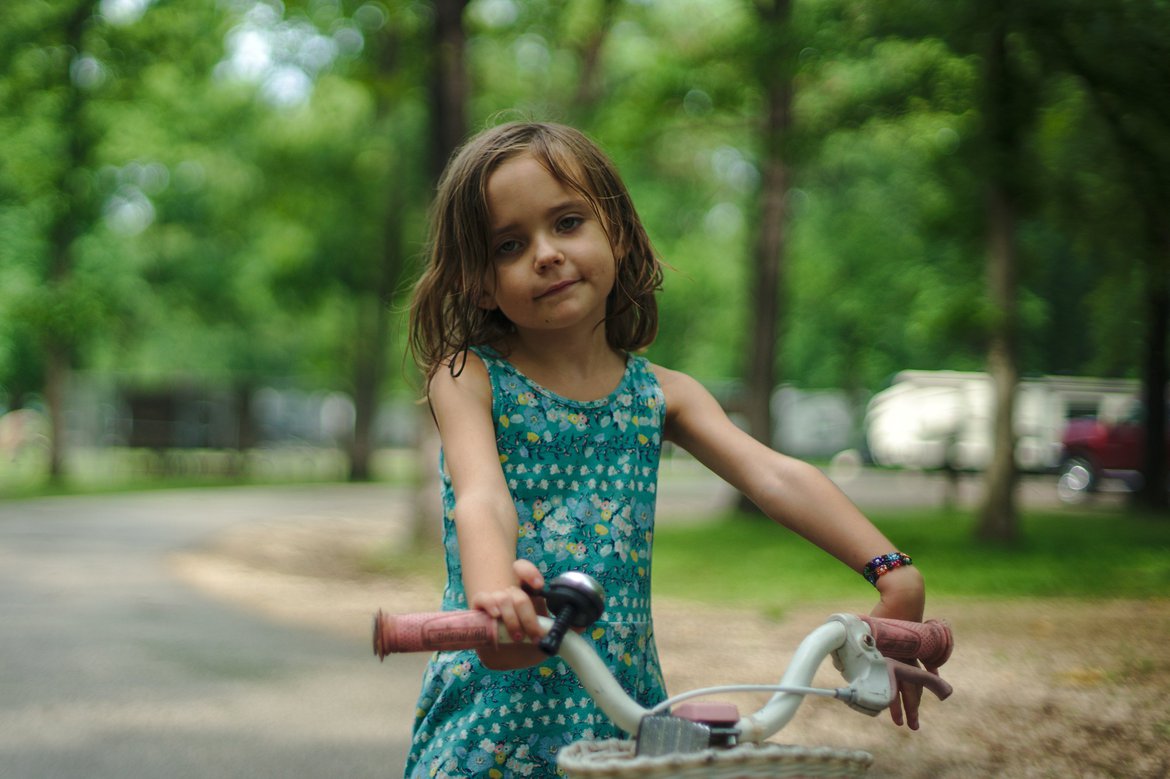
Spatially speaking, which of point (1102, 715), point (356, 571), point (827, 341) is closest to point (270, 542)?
point (356, 571)

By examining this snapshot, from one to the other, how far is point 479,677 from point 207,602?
317 inches

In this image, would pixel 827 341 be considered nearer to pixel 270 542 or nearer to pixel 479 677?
pixel 270 542

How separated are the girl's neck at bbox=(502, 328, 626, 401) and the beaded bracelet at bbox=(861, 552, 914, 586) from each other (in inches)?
22.2

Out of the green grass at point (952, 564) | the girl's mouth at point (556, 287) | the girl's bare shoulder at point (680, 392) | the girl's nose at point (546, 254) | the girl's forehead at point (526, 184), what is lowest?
the green grass at point (952, 564)

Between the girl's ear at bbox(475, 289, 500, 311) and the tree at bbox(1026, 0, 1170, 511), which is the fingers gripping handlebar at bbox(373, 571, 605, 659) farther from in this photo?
the tree at bbox(1026, 0, 1170, 511)

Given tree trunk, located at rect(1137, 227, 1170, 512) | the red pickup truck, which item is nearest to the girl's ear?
tree trunk, located at rect(1137, 227, 1170, 512)

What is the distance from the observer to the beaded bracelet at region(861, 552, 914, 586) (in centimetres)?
193

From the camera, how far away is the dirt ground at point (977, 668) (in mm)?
4844

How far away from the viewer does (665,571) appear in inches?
450

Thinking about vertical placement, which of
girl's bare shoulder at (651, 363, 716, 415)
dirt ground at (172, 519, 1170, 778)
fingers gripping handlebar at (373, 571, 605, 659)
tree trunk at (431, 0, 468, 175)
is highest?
tree trunk at (431, 0, 468, 175)

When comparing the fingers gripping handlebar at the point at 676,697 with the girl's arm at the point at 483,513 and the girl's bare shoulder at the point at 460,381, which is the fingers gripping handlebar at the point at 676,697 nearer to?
the girl's arm at the point at 483,513

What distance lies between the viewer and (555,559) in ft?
7.00

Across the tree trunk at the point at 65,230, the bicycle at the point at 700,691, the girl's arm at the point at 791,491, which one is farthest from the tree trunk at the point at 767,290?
the bicycle at the point at 700,691

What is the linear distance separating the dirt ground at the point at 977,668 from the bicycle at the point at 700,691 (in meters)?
3.20
